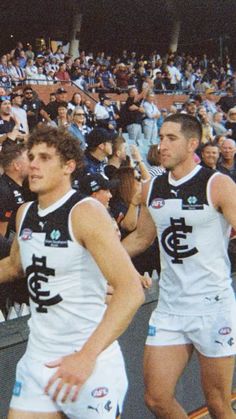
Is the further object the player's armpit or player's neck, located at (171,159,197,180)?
player's neck, located at (171,159,197,180)

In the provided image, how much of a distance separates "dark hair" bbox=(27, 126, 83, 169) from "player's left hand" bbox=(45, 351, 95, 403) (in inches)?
36.4

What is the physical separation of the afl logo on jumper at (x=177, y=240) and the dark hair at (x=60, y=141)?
1128 mm

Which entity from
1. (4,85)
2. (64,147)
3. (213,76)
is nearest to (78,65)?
(4,85)

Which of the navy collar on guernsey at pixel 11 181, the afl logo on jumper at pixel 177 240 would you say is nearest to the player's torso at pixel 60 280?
the afl logo on jumper at pixel 177 240

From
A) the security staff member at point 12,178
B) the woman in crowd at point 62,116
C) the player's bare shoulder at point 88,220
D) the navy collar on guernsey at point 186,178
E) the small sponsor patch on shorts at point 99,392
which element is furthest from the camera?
the woman in crowd at point 62,116

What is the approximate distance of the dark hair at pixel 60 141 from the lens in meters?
3.03

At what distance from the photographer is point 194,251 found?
400 cm

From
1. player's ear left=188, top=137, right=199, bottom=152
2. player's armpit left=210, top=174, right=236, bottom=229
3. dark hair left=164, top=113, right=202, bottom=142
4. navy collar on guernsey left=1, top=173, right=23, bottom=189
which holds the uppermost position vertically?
dark hair left=164, top=113, right=202, bottom=142

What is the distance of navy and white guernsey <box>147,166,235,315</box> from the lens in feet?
13.1

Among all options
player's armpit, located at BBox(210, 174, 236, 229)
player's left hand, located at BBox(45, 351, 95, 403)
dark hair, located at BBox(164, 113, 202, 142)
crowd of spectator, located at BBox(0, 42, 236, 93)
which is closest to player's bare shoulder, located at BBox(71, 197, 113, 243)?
player's left hand, located at BBox(45, 351, 95, 403)

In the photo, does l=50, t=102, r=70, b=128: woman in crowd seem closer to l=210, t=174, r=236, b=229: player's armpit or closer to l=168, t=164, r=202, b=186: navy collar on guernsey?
l=168, t=164, r=202, b=186: navy collar on guernsey

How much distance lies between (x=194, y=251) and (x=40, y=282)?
4.27ft

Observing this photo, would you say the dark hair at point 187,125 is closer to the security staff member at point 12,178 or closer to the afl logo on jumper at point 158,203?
the afl logo on jumper at point 158,203

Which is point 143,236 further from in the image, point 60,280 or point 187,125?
point 60,280
